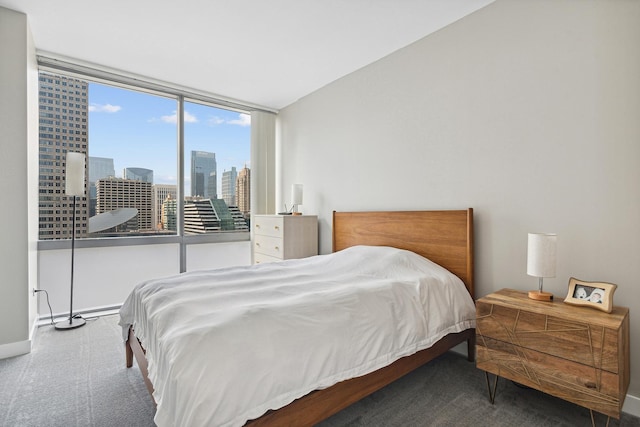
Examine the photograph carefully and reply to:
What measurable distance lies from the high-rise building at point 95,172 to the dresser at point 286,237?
1751 mm

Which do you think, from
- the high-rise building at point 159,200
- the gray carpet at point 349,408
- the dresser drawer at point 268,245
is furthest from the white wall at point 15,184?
the dresser drawer at point 268,245

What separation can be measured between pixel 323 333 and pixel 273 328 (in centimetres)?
24

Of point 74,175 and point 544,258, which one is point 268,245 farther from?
point 544,258

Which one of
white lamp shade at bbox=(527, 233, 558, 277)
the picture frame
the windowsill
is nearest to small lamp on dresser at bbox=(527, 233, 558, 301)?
white lamp shade at bbox=(527, 233, 558, 277)

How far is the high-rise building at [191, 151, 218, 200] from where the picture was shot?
421cm

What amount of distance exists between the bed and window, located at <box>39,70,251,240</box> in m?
1.94

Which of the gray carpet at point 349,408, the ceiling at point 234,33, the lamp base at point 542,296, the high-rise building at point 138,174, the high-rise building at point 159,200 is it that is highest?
the ceiling at point 234,33

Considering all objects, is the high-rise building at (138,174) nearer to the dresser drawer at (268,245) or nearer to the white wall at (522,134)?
the dresser drawer at (268,245)

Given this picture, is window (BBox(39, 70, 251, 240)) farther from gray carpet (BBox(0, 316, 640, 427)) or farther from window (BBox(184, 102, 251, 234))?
gray carpet (BBox(0, 316, 640, 427))

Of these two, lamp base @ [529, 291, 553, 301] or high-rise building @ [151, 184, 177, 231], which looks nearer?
lamp base @ [529, 291, 553, 301]

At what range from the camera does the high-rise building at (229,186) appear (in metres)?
4.49

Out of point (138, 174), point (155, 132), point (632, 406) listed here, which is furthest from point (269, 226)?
point (632, 406)

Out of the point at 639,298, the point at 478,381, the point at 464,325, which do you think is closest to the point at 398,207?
the point at 464,325

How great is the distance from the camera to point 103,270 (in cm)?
358
